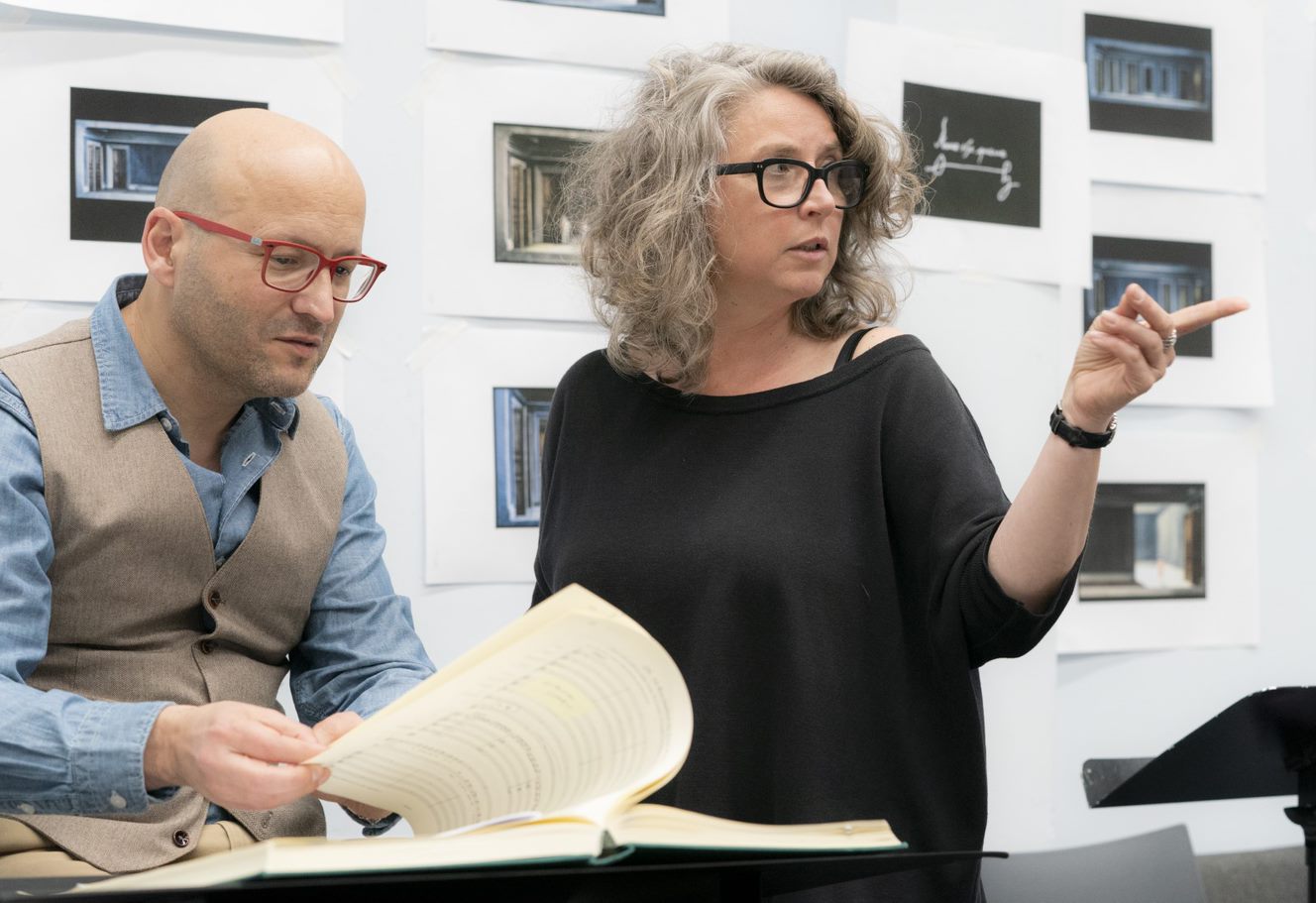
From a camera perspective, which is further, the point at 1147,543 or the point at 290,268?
the point at 1147,543

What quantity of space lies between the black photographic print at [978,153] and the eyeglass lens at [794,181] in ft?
2.08

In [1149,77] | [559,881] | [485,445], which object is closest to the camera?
[559,881]

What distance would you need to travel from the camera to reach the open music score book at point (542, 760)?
1.97 feet

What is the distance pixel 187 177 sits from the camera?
3.65 ft

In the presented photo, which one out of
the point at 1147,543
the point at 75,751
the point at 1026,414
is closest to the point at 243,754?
the point at 75,751

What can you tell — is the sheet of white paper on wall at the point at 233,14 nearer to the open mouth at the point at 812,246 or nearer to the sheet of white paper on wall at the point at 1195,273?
the open mouth at the point at 812,246

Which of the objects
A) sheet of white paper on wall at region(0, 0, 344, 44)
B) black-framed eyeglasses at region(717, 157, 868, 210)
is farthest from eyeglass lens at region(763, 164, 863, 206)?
sheet of white paper on wall at region(0, 0, 344, 44)

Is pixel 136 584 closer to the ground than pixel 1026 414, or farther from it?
closer to the ground

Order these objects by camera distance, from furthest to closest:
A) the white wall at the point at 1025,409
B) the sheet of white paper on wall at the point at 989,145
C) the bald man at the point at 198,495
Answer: the sheet of white paper on wall at the point at 989,145
the white wall at the point at 1025,409
the bald man at the point at 198,495

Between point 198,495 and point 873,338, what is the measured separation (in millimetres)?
619

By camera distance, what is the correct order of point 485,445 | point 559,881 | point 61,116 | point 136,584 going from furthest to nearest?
point 485,445
point 61,116
point 136,584
point 559,881

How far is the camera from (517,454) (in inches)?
65.5

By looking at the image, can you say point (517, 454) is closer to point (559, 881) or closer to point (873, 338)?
point (873, 338)

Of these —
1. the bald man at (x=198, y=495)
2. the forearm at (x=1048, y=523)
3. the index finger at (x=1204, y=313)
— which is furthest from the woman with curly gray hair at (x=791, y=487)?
the bald man at (x=198, y=495)
